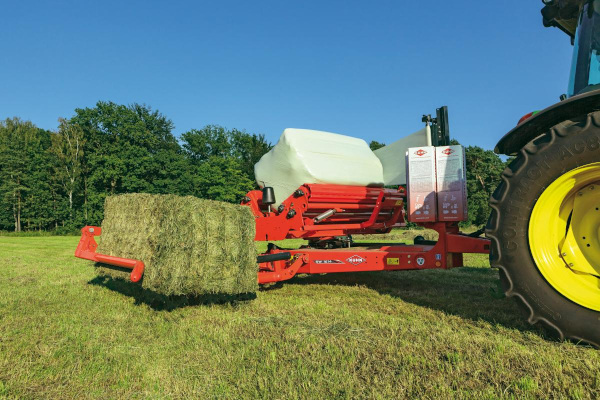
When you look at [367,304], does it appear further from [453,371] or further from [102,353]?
[102,353]

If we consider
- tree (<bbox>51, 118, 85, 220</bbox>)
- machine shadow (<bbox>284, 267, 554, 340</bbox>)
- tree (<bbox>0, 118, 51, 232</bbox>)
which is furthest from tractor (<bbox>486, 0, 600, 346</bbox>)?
tree (<bbox>0, 118, 51, 232</bbox>)

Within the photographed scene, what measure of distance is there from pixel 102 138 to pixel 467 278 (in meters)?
44.1

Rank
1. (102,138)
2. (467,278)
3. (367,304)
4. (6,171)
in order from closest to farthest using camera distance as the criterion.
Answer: (367,304)
(467,278)
(6,171)
(102,138)

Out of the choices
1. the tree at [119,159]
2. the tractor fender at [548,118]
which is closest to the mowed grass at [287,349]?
the tractor fender at [548,118]

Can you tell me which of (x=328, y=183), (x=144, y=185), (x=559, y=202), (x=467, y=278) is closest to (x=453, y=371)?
(x=559, y=202)

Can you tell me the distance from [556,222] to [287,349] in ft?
7.80

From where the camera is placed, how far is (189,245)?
4.23 meters

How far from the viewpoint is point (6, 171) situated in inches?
1503

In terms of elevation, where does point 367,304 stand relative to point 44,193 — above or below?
below

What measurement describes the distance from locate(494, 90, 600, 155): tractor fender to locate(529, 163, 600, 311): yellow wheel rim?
50 centimetres

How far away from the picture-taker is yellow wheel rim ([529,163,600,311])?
9.12 ft

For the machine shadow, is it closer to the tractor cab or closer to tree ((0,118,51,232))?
the tractor cab

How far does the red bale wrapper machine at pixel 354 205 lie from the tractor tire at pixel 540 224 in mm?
1420

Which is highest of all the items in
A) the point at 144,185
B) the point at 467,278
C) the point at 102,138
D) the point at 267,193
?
the point at 102,138
